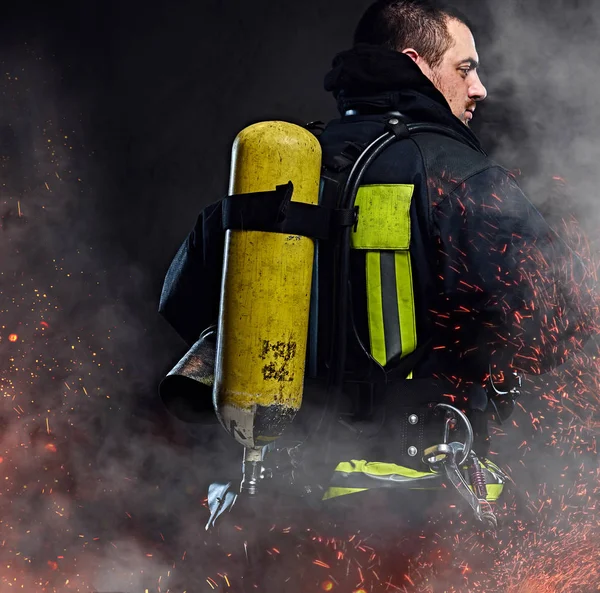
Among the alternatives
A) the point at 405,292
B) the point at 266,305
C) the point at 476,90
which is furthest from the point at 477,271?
the point at 476,90

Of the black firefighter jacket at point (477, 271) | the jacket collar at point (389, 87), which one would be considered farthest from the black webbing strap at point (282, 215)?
the jacket collar at point (389, 87)

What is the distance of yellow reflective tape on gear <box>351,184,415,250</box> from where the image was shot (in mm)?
2248

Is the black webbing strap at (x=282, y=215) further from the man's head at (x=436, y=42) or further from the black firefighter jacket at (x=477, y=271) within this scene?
the man's head at (x=436, y=42)

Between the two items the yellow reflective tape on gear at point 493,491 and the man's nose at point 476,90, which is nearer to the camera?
the yellow reflective tape on gear at point 493,491

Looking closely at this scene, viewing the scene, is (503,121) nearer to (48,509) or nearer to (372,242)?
(372,242)

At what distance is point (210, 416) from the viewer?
2488 mm

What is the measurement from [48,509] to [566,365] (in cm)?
257

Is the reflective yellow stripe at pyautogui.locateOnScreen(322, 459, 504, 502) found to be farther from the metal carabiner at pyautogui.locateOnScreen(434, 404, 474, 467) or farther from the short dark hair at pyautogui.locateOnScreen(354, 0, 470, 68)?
the short dark hair at pyautogui.locateOnScreen(354, 0, 470, 68)

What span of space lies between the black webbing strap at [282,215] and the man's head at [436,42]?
692mm

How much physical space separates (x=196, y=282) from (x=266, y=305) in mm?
511

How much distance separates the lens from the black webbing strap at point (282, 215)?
2170mm

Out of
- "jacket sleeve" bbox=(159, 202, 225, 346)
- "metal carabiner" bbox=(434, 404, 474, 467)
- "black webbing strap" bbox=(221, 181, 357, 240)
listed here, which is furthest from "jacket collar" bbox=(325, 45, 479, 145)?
"metal carabiner" bbox=(434, 404, 474, 467)

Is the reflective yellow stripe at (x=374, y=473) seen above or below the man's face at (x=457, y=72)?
below

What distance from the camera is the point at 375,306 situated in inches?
89.0
